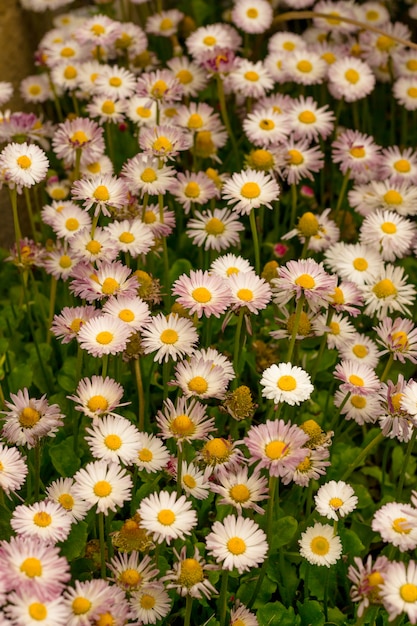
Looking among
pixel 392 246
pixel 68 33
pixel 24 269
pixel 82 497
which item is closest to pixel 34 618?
pixel 82 497

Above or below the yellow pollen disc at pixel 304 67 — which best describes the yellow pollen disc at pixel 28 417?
below

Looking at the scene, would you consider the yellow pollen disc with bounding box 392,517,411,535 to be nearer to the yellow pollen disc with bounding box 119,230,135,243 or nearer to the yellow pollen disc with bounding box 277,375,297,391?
the yellow pollen disc with bounding box 277,375,297,391

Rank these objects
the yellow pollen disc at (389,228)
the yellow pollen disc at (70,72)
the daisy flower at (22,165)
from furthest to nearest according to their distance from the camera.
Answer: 1. the yellow pollen disc at (70,72)
2. the yellow pollen disc at (389,228)
3. the daisy flower at (22,165)

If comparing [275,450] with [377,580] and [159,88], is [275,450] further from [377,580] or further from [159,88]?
[159,88]

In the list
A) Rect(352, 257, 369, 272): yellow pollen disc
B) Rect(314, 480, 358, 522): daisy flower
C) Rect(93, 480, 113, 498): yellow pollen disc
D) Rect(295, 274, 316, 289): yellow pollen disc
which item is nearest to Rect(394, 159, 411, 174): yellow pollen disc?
Rect(352, 257, 369, 272): yellow pollen disc

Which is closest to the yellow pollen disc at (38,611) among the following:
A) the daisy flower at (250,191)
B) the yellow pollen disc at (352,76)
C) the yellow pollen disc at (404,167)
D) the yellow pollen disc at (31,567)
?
the yellow pollen disc at (31,567)

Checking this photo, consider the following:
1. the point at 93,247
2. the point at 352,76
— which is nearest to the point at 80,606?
the point at 93,247

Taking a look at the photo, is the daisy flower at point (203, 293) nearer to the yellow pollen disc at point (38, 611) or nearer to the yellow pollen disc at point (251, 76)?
the yellow pollen disc at point (38, 611)
